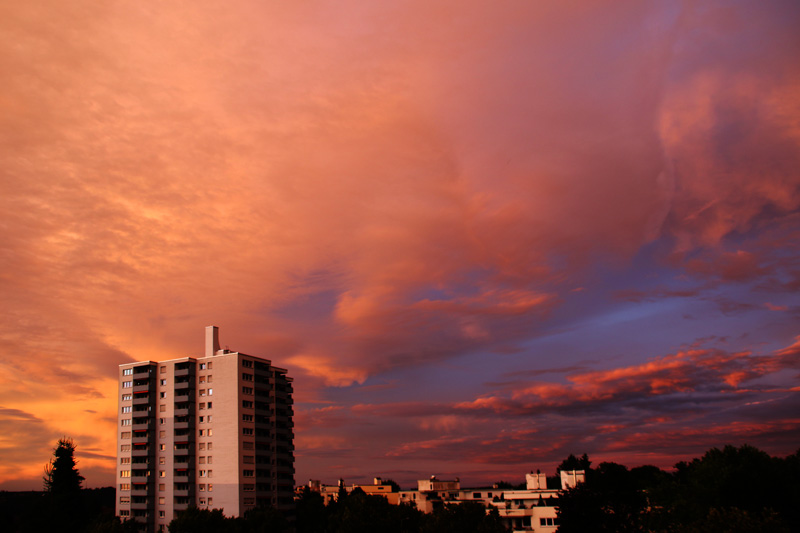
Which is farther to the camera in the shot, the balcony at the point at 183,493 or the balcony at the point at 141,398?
the balcony at the point at 141,398

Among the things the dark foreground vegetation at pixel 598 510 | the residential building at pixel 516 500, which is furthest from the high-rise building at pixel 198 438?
the residential building at pixel 516 500

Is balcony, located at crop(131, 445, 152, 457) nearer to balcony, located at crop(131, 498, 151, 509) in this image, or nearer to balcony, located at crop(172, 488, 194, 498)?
balcony, located at crop(131, 498, 151, 509)

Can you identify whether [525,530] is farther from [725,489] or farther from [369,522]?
[725,489]

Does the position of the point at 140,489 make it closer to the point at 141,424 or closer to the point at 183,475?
the point at 183,475

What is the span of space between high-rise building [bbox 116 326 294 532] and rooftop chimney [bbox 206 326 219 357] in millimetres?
212

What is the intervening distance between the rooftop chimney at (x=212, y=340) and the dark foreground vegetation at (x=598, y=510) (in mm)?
32879

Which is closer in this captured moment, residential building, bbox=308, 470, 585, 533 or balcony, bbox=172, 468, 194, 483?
residential building, bbox=308, 470, 585, 533

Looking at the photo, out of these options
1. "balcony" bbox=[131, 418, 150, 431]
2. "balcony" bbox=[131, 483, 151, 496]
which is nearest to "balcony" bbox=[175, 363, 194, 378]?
"balcony" bbox=[131, 418, 150, 431]

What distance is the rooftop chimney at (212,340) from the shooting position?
13075cm

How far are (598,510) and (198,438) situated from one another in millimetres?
82384

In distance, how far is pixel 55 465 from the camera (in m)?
122

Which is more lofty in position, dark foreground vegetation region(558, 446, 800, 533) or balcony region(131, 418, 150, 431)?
balcony region(131, 418, 150, 431)

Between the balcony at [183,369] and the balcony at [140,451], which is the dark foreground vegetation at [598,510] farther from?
the balcony at [183,369]

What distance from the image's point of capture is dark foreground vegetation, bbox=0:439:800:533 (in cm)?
7150
